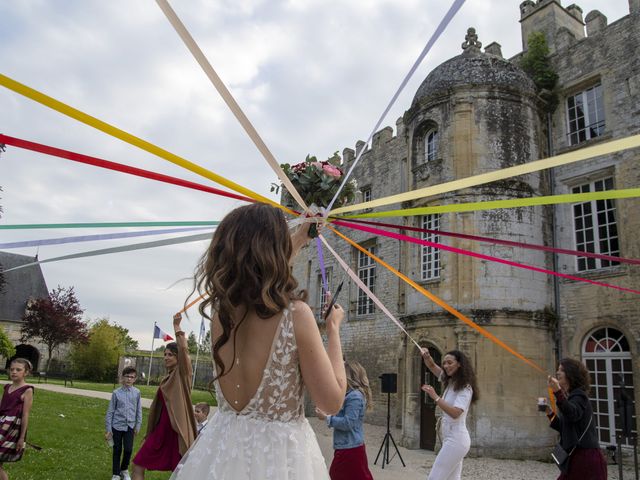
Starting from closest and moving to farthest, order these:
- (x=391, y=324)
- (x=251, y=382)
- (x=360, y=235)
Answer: (x=251, y=382)
(x=391, y=324)
(x=360, y=235)

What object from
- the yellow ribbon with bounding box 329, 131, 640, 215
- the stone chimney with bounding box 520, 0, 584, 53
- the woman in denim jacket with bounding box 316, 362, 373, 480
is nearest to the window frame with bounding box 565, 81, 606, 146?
the stone chimney with bounding box 520, 0, 584, 53

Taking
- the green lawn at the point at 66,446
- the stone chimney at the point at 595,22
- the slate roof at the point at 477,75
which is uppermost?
the stone chimney at the point at 595,22

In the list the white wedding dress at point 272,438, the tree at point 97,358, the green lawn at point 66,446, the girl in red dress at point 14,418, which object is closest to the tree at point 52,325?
the tree at point 97,358

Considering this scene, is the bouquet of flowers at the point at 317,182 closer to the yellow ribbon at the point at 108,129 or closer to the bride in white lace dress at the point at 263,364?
the yellow ribbon at the point at 108,129

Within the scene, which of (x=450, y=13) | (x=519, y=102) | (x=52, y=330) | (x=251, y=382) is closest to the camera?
(x=251, y=382)

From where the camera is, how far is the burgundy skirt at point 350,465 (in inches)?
201

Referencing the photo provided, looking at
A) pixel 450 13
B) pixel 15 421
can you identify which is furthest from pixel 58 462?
pixel 450 13

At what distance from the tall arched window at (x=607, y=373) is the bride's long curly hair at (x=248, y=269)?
40.5 ft

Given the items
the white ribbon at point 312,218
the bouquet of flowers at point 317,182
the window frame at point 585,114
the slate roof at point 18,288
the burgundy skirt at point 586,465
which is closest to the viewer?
the white ribbon at point 312,218

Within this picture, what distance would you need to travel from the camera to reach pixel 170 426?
5.42 m

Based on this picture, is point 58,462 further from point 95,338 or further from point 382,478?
point 95,338

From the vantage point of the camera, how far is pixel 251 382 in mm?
1860

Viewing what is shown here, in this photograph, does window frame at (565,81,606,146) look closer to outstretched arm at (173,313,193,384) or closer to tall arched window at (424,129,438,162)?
tall arched window at (424,129,438,162)

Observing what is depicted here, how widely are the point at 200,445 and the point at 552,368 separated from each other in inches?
513
